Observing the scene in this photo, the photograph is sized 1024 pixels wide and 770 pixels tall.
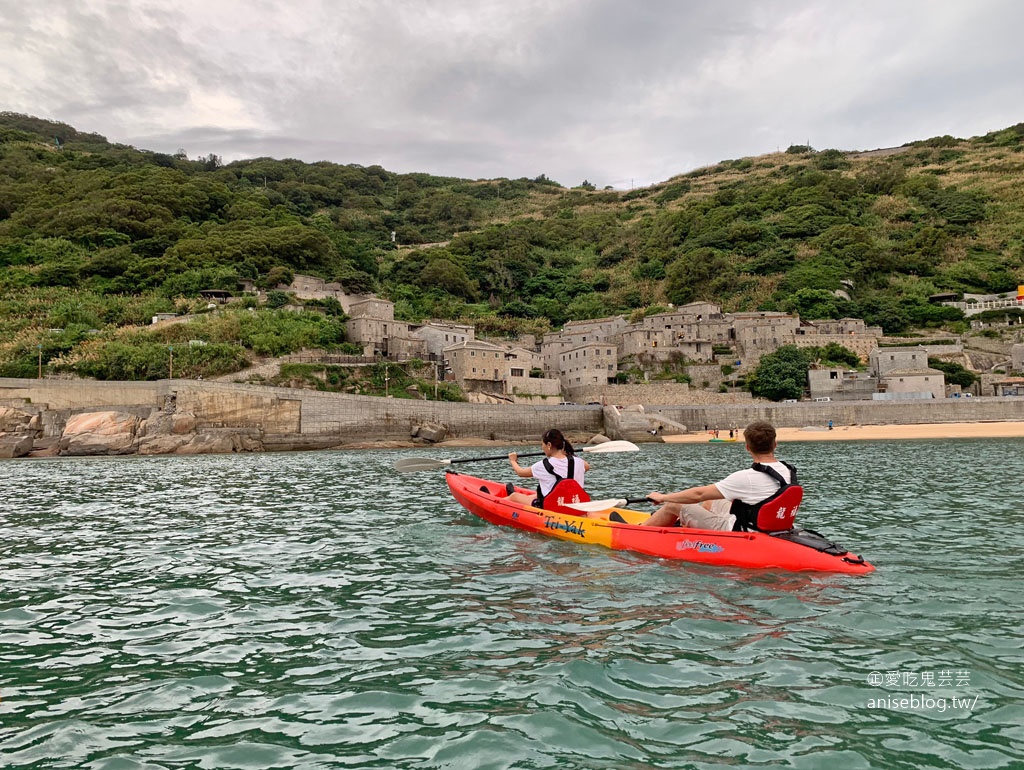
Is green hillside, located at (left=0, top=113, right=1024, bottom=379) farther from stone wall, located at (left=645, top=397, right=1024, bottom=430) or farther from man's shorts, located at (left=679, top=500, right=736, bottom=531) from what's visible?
man's shorts, located at (left=679, top=500, right=736, bottom=531)

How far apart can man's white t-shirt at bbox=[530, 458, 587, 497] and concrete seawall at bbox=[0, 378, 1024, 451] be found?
29.9 metres

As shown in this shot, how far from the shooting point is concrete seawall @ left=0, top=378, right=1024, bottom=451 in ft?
121

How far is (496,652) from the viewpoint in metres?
4.86

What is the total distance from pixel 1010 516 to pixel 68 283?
68750mm

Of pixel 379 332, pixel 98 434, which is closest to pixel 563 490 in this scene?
pixel 98 434

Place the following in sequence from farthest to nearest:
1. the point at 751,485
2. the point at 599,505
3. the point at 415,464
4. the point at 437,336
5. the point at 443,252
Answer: the point at 443,252, the point at 437,336, the point at 415,464, the point at 599,505, the point at 751,485

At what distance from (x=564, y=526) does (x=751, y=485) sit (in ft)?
10.4

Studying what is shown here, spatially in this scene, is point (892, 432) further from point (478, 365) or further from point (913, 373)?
point (478, 365)

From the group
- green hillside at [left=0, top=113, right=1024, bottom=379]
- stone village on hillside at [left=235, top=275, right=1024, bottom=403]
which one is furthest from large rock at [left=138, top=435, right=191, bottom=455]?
stone village on hillside at [left=235, top=275, right=1024, bottom=403]

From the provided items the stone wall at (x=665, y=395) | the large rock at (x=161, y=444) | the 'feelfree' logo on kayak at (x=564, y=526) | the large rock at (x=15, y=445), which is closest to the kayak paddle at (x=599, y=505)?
the 'feelfree' logo on kayak at (x=564, y=526)

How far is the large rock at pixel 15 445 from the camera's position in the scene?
33.6 m

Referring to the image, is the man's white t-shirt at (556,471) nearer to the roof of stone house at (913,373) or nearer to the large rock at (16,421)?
the large rock at (16,421)

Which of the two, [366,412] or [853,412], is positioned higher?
[366,412]

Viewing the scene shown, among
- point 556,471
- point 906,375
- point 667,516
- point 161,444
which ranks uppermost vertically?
point 906,375
